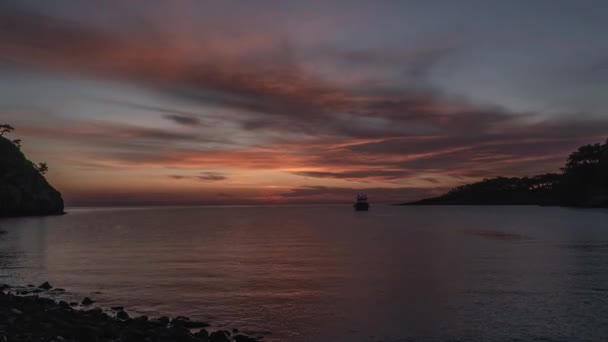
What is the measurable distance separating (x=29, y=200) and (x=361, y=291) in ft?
600

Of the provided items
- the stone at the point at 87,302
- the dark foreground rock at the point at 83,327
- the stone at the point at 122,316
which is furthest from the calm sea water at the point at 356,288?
the dark foreground rock at the point at 83,327

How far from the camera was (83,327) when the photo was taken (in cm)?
1856

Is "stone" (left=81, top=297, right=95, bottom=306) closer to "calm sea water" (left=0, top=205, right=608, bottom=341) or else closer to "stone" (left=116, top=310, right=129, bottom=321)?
"calm sea water" (left=0, top=205, right=608, bottom=341)

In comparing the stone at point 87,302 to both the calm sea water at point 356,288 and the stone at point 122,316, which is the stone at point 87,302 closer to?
the calm sea water at point 356,288

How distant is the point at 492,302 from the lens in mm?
27531

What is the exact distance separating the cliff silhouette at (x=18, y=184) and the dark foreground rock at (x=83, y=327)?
526 ft

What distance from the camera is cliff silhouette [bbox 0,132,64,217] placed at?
160375 mm

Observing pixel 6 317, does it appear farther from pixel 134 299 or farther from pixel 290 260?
pixel 290 260

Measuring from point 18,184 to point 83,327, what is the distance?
6912 inches

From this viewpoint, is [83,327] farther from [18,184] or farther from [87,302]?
[18,184]

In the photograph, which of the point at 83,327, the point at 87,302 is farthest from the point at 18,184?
the point at 83,327

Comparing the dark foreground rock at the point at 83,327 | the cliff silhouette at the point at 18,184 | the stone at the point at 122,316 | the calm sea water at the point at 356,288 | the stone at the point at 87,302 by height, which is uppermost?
the cliff silhouette at the point at 18,184

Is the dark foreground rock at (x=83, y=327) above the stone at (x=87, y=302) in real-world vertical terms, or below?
above

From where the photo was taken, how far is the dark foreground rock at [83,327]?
55.9ft
